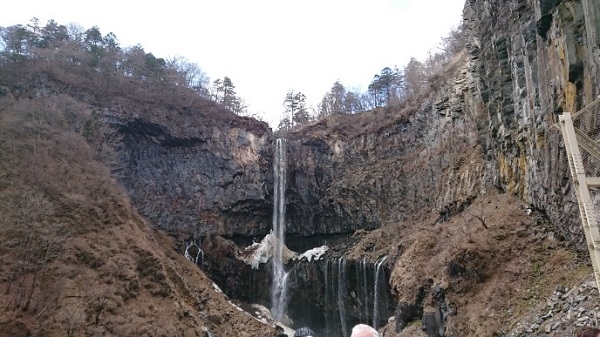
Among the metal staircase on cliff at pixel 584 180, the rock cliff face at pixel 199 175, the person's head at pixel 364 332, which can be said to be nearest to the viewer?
the person's head at pixel 364 332

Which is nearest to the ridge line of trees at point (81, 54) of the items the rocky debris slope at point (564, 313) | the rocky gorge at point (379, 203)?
the rocky gorge at point (379, 203)

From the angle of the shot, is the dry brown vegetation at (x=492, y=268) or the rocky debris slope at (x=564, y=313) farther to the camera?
the dry brown vegetation at (x=492, y=268)

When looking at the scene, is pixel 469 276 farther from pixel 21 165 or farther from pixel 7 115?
pixel 7 115

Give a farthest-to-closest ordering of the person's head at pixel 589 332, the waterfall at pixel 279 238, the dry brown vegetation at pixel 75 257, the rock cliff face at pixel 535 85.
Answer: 1. the waterfall at pixel 279 238
2. the dry brown vegetation at pixel 75 257
3. the rock cliff face at pixel 535 85
4. the person's head at pixel 589 332

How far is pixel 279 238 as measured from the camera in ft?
113

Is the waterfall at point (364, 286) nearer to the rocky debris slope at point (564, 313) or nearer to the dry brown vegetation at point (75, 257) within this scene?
the dry brown vegetation at point (75, 257)

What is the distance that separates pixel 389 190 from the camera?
32.5 m

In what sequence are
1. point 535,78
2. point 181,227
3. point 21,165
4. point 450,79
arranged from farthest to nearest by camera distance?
point 181,227, point 450,79, point 21,165, point 535,78

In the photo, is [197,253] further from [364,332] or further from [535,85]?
[364,332]

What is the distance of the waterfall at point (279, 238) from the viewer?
30594mm

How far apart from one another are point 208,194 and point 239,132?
21.5 feet

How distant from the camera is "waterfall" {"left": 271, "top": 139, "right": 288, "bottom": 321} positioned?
30.6m

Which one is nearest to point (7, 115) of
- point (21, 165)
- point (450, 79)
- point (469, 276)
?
point (21, 165)

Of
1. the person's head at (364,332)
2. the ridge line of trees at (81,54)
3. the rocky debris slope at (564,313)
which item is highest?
the ridge line of trees at (81,54)
